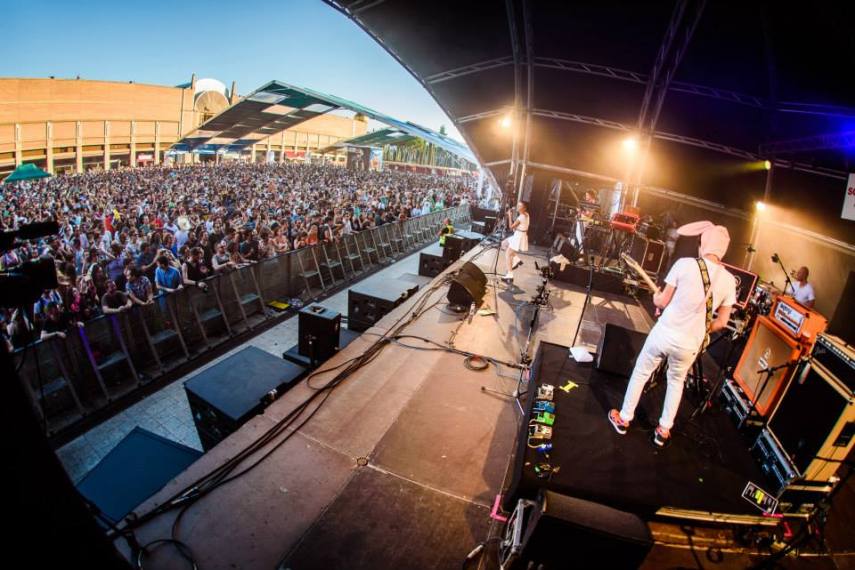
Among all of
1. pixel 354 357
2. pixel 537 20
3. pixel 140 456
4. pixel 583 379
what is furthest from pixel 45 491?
pixel 537 20

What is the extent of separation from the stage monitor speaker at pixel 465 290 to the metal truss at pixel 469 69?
6.96 m

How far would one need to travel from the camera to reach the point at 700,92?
9469mm

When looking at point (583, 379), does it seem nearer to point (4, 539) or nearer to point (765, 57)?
point (4, 539)

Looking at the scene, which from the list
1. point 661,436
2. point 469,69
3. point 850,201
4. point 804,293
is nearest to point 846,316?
point 804,293

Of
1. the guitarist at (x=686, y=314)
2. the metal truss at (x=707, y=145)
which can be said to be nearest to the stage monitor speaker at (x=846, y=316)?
the metal truss at (x=707, y=145)

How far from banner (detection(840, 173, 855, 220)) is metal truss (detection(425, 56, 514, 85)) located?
26.6ft

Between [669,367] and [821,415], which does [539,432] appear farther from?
[821,415]

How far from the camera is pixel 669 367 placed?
3641 millimetres

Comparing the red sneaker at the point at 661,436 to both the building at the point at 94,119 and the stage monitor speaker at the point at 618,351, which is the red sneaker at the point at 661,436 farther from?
the building at the point at 94,119

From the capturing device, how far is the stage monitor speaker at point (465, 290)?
23.4 ft

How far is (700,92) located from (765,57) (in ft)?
6.83

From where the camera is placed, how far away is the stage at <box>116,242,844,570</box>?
281cm

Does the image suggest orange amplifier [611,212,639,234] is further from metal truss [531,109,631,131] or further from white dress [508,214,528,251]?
metal truss [531,109,631,131]

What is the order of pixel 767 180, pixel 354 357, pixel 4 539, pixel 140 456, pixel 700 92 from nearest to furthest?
pixel 4 539 < pixel 140 456 < pixel 354 357 < pixel 700 92 < pixel 767 180
